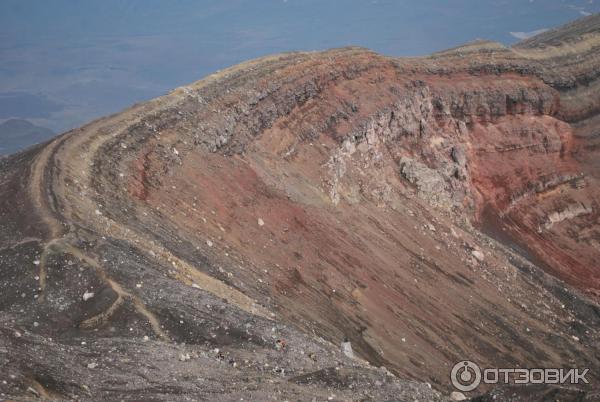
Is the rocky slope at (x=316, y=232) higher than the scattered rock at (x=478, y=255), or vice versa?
the rocky slope at (x=316, y=232)

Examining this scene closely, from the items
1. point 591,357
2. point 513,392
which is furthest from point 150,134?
point 591,357

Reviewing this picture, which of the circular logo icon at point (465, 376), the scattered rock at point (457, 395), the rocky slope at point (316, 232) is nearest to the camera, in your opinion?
the rocky slope at point (316, 232)

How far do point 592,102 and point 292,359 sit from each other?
5155 cm

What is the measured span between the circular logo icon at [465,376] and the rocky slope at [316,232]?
64 centimetres

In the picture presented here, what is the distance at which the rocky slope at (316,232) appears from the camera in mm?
20109

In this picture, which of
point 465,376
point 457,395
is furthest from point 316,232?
point 457,395

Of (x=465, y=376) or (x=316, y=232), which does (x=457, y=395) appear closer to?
(x=465, y=376)

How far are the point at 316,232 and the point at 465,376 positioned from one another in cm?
1180

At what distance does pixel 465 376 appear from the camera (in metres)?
33.7

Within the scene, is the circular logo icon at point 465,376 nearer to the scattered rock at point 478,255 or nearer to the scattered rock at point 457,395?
the scattered rock at point 457,395

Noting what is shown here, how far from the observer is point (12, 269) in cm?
2202

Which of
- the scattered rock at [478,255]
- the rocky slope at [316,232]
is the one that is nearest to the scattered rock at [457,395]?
the rocky slope at [316,232]

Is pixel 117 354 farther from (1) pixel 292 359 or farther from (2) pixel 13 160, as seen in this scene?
(2) pixel 13 160

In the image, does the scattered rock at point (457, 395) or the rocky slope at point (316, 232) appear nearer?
the rocky slope at point (316, 232)
